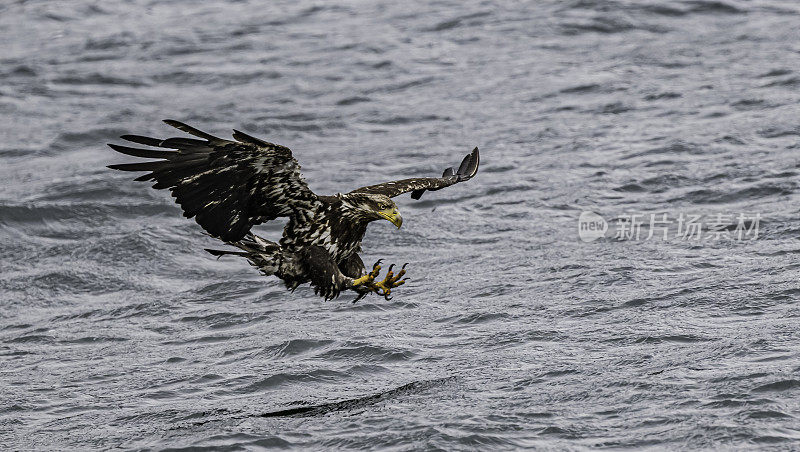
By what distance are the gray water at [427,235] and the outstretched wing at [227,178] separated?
1.29 meters

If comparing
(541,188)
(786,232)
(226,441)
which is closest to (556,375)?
(226,441)

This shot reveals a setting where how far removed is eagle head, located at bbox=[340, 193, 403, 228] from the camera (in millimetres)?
8438

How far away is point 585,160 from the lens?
45.0ft

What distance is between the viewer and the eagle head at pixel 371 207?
27.7 ft

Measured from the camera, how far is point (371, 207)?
8.48 metres

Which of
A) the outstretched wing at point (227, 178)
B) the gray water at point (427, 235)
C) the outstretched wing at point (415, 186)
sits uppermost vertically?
the outstretched wing at point (227, 178)

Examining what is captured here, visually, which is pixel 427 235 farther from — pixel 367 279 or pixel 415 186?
pixel 367 279

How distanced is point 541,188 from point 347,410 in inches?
207

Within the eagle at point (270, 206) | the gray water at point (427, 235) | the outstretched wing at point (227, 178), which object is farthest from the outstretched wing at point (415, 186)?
the gray water at point (427, 235)
